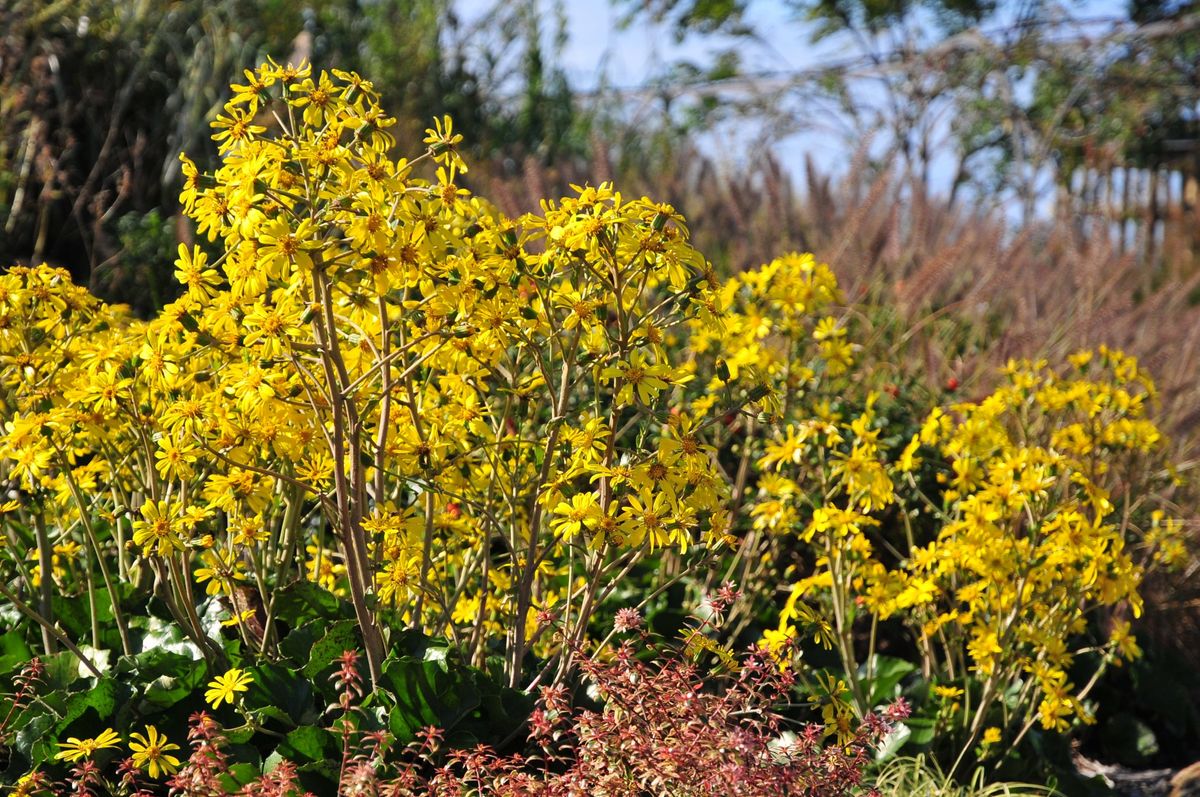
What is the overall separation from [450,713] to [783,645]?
63 centimetres

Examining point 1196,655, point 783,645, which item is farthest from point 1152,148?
point 783,645

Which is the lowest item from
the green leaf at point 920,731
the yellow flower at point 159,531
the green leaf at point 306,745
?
the green leaf at point 920,731

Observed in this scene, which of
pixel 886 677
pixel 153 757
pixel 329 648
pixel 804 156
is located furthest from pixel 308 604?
pixel 804 156

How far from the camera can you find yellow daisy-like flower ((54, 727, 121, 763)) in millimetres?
2053

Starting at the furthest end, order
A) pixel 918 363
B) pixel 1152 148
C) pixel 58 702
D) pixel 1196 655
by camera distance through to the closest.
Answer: pixel 1152 148 → pixel 918 363 → pixel 1196 655 → pixel 58 702

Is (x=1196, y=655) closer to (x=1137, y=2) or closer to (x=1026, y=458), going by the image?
(x=1026, y=458)

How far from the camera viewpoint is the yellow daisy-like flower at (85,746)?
205 centimetres

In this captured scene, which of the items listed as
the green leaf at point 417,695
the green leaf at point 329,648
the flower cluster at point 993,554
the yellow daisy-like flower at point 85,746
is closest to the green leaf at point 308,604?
the green leaf at point 329,648

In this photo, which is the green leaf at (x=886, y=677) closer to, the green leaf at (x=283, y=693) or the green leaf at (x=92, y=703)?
the green leaf at (x=283, y=693)

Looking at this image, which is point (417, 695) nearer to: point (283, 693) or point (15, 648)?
point (283, 693)

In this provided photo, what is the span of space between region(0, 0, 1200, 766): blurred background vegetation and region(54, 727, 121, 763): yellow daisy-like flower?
2942 millimetres

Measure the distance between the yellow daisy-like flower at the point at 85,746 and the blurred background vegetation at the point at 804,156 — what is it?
2942mm

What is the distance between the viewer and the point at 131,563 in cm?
302

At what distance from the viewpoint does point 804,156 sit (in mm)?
6164
